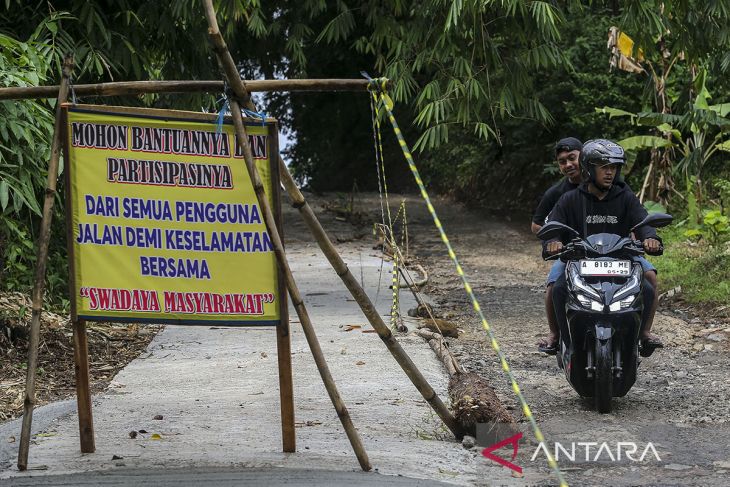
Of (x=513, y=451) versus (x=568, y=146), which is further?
(x=568, y=146)

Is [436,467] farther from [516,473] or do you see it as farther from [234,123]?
[234,123]

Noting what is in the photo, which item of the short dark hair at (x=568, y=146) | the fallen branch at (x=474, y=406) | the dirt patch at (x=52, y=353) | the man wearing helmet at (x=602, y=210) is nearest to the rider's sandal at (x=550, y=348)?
the man wearing helmet at (x=602, y=210)

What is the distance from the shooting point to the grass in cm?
1066

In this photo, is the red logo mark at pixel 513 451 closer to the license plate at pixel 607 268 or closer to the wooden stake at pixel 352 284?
the wooden stake at pixel 352 284

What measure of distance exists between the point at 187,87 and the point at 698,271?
781cm

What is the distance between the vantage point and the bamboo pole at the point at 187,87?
17.3 ft

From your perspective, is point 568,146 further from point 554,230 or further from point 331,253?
point 331,253

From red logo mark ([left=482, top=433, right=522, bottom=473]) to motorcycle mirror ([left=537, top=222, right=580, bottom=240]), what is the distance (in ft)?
4.45

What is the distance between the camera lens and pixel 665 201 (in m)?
16.0

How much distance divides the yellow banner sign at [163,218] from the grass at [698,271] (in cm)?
635

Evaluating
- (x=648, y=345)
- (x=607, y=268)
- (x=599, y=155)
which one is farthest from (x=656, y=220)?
(x=648, y=345)

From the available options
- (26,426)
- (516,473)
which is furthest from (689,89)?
(26,426)

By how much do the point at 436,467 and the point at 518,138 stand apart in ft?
48.5

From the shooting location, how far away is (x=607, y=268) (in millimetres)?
6582
